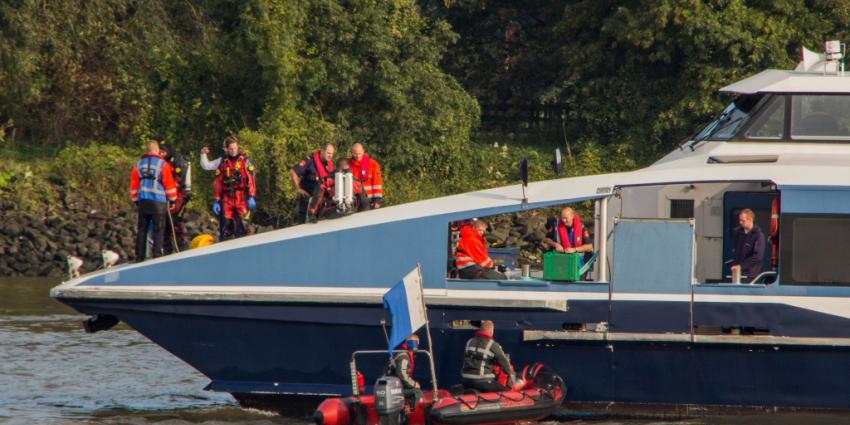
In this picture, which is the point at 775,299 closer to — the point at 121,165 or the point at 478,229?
the point at 478,229

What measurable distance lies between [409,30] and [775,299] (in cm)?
1896

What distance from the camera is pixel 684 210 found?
515 inches

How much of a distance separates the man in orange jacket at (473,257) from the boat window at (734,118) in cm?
257

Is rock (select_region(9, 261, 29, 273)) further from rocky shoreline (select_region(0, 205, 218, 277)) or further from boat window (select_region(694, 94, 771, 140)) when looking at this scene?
boat window (select_region(694, 94, 771, 140))

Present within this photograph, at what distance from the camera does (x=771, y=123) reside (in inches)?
496

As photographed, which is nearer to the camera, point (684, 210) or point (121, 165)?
point (684, 210)

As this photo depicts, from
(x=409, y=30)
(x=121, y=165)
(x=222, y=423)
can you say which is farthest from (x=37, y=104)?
(x=222, y=423)

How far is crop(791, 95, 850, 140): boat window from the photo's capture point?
12516 mm

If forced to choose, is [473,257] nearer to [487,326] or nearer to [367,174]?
[487,326]

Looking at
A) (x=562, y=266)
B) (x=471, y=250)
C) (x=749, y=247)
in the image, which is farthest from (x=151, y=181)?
(x=749, y=247)

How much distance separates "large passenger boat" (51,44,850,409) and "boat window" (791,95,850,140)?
0.62m

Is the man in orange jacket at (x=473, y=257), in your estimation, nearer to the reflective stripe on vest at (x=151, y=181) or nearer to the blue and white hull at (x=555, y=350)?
the blue and white hull at (x=555, y=350)

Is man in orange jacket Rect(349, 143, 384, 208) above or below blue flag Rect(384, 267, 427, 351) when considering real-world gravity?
above

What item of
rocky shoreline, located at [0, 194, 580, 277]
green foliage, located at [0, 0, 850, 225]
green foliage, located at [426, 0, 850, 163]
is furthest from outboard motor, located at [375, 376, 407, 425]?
green foliage, located at [426, 0, 850, 163]
